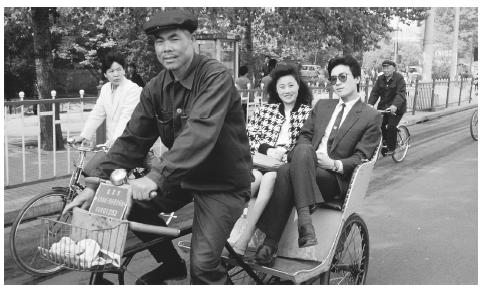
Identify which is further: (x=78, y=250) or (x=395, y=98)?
(x=395, y=98)

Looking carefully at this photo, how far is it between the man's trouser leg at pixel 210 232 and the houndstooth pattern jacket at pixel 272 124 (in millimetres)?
1690

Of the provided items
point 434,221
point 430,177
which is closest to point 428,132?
point 430,177

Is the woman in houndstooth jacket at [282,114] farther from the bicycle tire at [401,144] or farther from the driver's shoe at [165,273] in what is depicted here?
the bicycle tire at [401,144]

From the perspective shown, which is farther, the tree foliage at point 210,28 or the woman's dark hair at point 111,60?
the tree foliage at point 210,28

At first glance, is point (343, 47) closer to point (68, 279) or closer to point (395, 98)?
point (395, 98)

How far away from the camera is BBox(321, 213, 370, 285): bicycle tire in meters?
3.61

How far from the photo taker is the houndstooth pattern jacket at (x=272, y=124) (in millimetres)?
4461

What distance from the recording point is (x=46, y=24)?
10.4 metres

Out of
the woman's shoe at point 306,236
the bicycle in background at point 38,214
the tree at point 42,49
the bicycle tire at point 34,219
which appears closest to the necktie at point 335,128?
the woman's shoe at point 306,236

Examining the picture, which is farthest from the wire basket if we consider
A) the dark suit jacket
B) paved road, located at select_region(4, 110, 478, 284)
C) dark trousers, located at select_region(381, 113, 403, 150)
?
dark trousers, located at select_region(381, 113, 403, 150)

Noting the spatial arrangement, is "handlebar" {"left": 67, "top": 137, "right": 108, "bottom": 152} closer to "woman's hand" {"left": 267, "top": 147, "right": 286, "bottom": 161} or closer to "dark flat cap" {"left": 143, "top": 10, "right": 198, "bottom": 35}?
"woman's hand" {"left": 267, "top": 147, "right": 286, "bottom": 161}

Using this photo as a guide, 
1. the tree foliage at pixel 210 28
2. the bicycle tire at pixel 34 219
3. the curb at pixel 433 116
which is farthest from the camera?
the curb at pixel 433 116

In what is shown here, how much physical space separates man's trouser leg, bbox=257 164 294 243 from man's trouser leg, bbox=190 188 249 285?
667 millimetres

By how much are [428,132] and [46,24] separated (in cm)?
913
